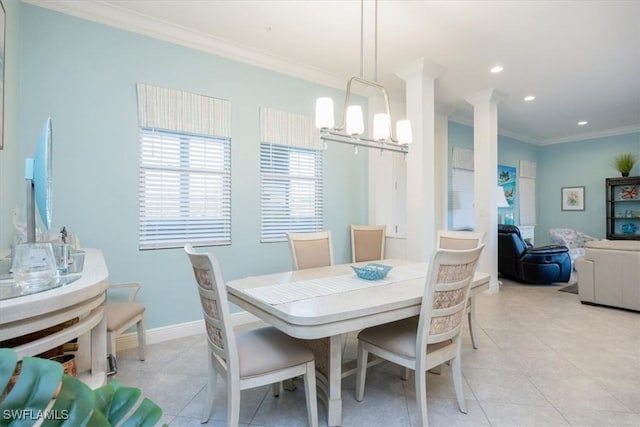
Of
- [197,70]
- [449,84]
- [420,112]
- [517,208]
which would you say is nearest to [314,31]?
[197,70]

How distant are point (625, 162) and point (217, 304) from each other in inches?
326

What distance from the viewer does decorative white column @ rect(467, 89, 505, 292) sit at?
4.58 m

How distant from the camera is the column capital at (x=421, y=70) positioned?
11.7 feet

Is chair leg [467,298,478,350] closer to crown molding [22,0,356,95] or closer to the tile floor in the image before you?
the tile floor

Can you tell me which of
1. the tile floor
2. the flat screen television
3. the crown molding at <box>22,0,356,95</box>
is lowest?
the tile floor

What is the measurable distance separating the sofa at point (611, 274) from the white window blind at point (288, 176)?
3.33m

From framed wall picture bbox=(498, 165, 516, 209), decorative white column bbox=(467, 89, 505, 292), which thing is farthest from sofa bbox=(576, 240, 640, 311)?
framed wall picture bbox=(498, 165, 516, 209)

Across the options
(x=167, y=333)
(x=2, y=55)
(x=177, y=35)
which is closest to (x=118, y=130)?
(x=2, y=55)

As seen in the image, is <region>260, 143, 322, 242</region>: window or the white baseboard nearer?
the white baseboard

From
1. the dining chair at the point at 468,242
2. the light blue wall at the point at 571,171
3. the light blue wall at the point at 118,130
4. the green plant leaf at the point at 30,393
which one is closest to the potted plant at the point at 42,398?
the green plant leaf at the point at 30,393

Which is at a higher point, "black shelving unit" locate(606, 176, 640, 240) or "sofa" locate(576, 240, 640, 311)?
"black shelving unit" locate(606, 176, 640, 240)

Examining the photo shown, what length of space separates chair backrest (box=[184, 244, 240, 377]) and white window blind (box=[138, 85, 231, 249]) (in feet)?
5.03

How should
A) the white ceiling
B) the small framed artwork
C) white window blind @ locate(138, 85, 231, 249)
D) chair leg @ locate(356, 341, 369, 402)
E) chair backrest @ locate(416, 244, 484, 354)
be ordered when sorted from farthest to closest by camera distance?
the small framed artwork
white window blind @ locate(138, 85, 231, 249)
the white ceiling
chair leg @ locate(356, 341, 369, 402)
chair backrest @ locate(416, 244, 484, 354)

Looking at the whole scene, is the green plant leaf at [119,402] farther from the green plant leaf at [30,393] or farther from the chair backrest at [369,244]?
the chair backrest at [369,244]
